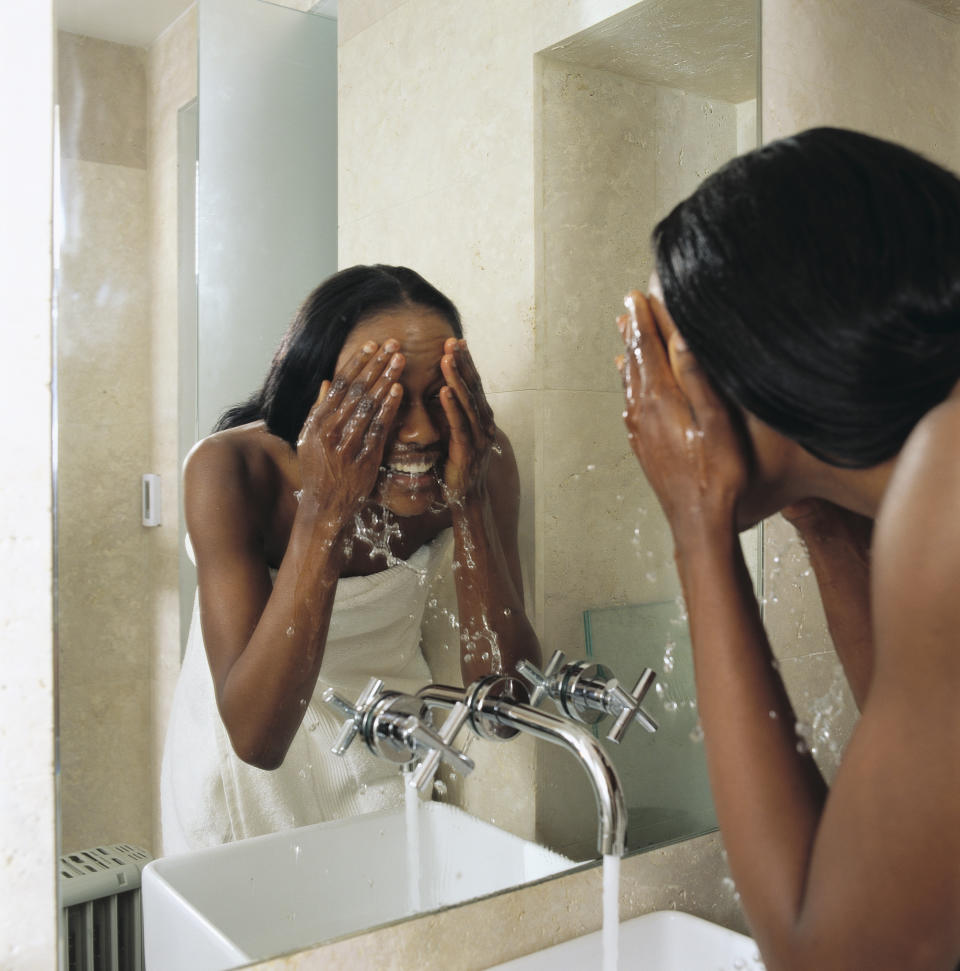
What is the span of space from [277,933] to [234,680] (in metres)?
0.18

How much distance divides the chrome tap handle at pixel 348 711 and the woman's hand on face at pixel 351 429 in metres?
0.14

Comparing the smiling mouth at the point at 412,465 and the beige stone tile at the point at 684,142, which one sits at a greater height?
the beige stone tile at the point at 684,142

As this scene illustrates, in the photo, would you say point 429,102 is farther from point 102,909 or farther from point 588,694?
point 102,909

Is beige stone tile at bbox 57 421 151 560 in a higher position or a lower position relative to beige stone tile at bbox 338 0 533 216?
lower

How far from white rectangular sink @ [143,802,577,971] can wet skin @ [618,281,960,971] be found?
0.30 m

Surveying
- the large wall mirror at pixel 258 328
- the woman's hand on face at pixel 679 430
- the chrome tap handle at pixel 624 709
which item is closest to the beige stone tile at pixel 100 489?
the large wall mirror at pixel 258 328

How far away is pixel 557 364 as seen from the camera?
0.88m

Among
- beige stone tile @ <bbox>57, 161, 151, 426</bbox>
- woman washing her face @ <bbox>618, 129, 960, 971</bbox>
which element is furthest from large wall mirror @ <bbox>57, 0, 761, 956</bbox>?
woman washing her face @ <bbox>618, 129, 960, 971</bbox>

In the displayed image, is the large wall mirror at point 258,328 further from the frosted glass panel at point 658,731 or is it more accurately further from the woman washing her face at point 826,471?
the woman washing her face at point 826,471

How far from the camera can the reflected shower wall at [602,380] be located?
0.88m

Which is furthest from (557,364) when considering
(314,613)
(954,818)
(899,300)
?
(954,818)

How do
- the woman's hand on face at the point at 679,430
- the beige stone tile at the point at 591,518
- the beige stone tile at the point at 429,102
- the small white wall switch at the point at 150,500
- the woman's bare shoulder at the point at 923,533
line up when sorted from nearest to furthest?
the woman's bare shoulder at the point at 923,533 < the woman's hand on face at the point at 679,430 < the small white wall switch at the point at 150,500 < the beige stone tile at the point at 429,102 < the beige stone tile at the point at 591,518

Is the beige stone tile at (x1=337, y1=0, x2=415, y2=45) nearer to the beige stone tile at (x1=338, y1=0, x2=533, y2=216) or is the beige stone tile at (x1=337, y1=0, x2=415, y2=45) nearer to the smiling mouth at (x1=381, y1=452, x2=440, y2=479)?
the beige stone tile at (x1=338, y1=0, x2=533, y2=216)

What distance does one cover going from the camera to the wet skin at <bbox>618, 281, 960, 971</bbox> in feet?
1.51
